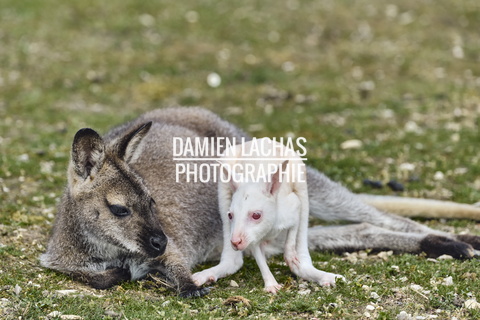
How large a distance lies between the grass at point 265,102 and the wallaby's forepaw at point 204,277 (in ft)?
0.47

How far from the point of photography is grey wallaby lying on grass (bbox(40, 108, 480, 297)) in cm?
547

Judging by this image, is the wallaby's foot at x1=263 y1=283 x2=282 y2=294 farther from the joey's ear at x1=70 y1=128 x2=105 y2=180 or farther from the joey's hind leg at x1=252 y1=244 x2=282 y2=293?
the joey's ear at x1=70 y1=128 x2=105 y2=180

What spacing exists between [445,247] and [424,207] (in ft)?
4.20

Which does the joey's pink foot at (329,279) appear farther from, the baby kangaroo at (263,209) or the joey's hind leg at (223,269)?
the joey's hind leg at (223,269)

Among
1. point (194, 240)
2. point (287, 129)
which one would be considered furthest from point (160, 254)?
point (287, 129)

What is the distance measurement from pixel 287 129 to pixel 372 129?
54.1 inches

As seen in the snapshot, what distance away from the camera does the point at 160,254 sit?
17.9ft

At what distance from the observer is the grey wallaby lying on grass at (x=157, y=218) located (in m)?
5.47

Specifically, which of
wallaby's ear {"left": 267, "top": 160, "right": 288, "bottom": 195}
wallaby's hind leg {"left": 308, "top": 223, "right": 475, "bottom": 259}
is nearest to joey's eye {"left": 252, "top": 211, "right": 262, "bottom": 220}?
wallaby's ear {"left": 267, "top": 160, "right": 288, "bottom": 195}

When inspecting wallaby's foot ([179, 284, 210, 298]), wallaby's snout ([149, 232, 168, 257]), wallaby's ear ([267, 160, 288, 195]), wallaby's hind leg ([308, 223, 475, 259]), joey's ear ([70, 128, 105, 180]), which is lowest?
wallaby's foot ([179, 284, 210, 298])

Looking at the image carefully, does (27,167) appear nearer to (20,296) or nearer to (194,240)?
(194,240)

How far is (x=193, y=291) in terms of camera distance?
543cm

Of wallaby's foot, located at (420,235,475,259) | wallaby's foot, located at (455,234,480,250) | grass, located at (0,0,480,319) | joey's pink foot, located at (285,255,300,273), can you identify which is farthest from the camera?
wallaby's foot, located at (455,234,480,250)

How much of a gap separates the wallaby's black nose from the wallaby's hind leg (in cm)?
211
